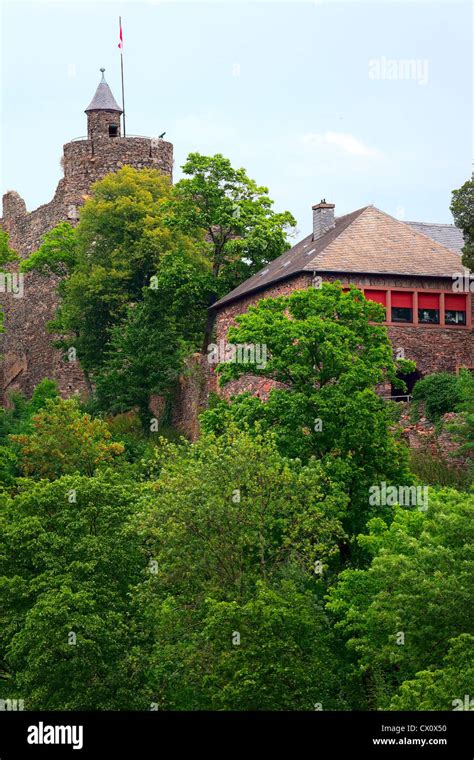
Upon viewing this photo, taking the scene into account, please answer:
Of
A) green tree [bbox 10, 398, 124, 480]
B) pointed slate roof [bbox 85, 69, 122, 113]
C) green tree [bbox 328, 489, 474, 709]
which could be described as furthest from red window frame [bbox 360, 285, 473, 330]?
pointed slate roof [bbox 85, 69, 122, 113]

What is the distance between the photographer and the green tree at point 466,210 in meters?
70.2

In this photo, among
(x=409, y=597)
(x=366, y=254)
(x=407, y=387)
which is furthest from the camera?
(x=366, y=254)

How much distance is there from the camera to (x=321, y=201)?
3076 inches

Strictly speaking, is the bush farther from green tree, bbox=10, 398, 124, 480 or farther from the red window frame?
green tree, bbox=10, 398, 124, 480

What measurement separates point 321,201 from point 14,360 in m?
22.5

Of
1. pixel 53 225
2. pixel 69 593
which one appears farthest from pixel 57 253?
pixel 69 593

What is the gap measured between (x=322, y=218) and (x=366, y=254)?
4.67 metres

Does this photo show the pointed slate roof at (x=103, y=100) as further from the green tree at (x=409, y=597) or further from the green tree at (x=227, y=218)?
the green tree at (x=409, y=597)

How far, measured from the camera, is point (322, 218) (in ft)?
256

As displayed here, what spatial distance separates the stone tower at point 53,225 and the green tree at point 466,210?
22.0m

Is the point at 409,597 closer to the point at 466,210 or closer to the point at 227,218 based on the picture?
the point at 466,210

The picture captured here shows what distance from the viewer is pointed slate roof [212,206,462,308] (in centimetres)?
7299
